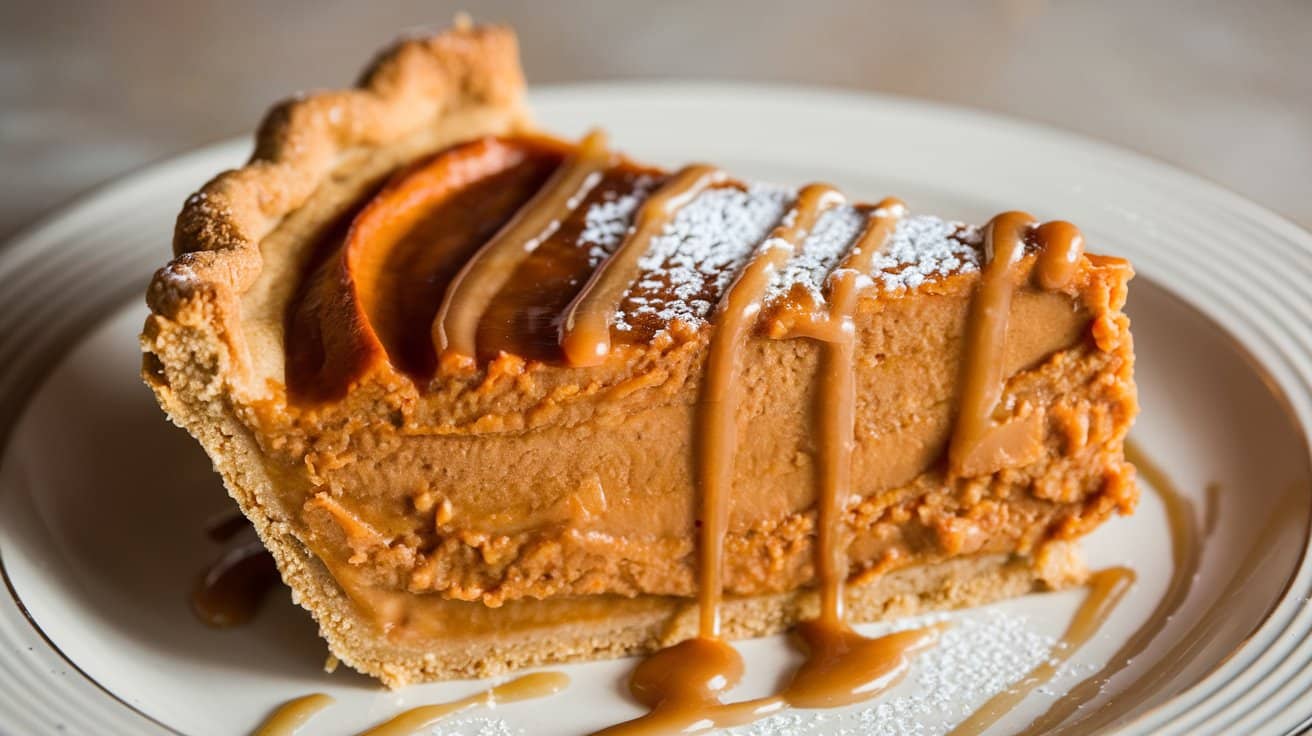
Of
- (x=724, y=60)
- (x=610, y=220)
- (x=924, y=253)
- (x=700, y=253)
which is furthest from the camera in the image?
(x=724, y=60)

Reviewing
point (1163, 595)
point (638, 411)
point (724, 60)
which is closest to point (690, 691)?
point (638, 411)

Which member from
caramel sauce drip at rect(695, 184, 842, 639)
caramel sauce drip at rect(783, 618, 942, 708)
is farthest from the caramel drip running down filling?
caramel sauce drip at rect(783, 618, 942, 708)

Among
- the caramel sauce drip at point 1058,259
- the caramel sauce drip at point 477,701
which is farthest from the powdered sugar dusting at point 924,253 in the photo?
the caramel sauce drip at point 477,701

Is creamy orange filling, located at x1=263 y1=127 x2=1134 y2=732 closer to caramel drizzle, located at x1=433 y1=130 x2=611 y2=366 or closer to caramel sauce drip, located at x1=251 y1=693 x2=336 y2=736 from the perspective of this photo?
caramel drizzle, located at x1=433 y1=130 x2=611 y2=366

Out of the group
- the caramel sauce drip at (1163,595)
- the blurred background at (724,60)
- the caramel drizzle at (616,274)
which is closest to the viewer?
the caramel drizzle at (616,274)

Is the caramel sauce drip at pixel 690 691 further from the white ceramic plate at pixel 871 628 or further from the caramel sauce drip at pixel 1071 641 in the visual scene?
the caramel sauce drip at pixel 1071 641

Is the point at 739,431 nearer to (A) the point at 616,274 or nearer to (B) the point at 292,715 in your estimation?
(A) the point at 616,274
